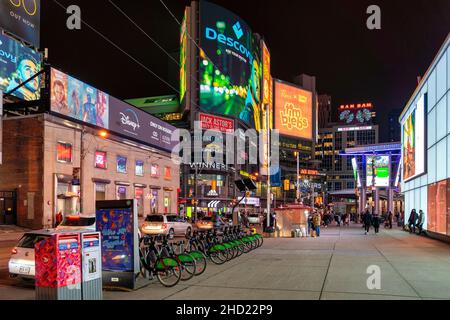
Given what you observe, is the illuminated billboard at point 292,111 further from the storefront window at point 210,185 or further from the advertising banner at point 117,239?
the advertising banner at point 117,239

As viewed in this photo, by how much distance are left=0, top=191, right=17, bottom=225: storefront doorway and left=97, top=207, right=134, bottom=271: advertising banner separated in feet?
80.7

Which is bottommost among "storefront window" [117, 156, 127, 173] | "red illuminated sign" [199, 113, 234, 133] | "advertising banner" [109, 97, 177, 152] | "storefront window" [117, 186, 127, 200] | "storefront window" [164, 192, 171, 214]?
"storefront window" [164, 192, 171, 214]

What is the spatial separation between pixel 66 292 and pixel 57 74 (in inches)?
1126

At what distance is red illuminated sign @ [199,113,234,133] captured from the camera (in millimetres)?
88006

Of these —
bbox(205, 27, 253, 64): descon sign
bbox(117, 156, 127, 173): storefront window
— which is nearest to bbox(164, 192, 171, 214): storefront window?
bbox(117, 156, 127, 173): storefront window

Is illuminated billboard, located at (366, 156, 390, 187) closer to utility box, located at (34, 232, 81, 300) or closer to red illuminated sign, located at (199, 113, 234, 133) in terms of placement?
red illuminated sign, located at (199, 113, 234, 133)

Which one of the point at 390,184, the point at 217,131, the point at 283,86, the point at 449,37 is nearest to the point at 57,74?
the point at 449,37

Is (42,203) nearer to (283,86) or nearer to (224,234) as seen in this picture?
(224,234)

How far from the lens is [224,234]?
56.3 ft

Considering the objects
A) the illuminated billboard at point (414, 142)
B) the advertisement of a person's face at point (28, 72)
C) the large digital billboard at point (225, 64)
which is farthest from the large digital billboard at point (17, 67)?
the large digital billboard at point (225, 64)

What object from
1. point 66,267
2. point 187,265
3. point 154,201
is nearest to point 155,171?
point 154,201

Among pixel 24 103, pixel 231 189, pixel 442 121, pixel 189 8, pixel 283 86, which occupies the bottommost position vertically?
pixel 231 189

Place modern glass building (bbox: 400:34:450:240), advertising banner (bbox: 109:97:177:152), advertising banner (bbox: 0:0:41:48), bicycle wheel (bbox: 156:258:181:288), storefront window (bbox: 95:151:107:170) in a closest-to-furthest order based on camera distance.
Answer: bicycle wheel (bbox: 156:258:181:288) < modern glass building (bbox: 400:34:450:240) < storefront window (bbox: 95:151:107:170) < advertising banner (bbox: 109:97:177:152) < advertising banner (bbox: 0:0:41:48)
